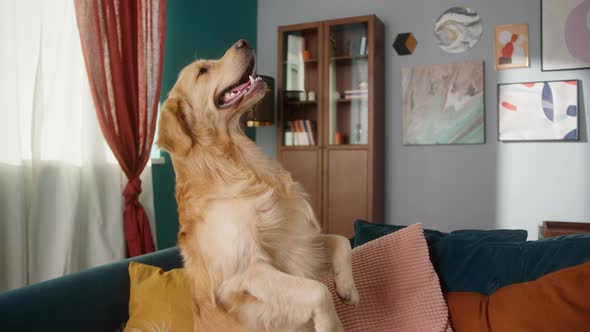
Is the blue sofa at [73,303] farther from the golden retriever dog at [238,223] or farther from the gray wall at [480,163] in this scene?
the gray wall at [480,163]

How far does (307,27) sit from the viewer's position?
13.4 ft

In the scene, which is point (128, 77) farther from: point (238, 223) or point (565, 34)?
point (565, 34)

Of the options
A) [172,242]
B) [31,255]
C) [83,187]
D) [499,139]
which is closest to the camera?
[31,255]

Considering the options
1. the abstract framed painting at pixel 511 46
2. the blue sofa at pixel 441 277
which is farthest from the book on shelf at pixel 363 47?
the blue sofa at pixel 441 277

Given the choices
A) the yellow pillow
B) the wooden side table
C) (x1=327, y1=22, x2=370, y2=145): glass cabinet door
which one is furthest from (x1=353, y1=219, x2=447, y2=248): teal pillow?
(x1=327, y1=22, x2=370, y2=145): glass cabinet door

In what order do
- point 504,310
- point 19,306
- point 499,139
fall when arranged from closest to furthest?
point 19,306 → point 504,310 → point 499,139

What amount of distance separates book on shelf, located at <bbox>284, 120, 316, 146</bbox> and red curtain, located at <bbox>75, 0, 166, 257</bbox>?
1665 mm

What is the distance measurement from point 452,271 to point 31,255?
1845mm

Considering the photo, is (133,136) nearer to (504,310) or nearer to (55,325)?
(55,325)

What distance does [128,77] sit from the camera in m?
2.57

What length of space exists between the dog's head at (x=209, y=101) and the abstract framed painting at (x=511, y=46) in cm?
308

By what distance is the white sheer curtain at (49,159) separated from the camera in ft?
6.64

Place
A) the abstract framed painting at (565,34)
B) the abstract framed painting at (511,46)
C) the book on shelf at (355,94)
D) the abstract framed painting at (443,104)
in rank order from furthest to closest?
the book on shelf at (355,94) < the abstract framed painting at (443,104) < the abstract framed painting at (511,46) < the abstract framed painting at (565,34)

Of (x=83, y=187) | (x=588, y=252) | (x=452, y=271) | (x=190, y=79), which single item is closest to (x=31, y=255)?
(x=83, y=187)
